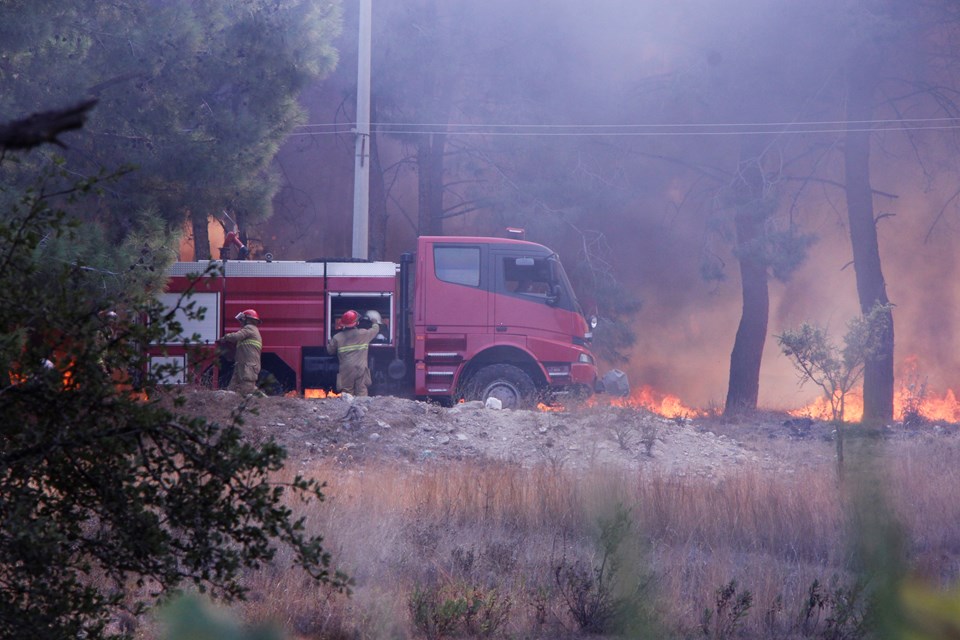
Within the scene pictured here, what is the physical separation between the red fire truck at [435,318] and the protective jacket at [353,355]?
2.50ft

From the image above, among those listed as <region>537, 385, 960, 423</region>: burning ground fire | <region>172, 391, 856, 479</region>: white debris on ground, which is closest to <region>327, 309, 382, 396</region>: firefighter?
<region>172, 391, 856, 479</region>: white debris on ground

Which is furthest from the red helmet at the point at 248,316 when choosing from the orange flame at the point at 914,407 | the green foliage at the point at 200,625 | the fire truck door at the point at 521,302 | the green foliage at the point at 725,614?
the green foliage at the point at 200,625

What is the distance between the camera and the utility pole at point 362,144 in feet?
61.8

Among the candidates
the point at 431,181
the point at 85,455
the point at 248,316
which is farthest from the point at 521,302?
the point at 85,455

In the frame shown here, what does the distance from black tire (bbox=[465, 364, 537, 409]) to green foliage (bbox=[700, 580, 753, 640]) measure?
35.6 feet

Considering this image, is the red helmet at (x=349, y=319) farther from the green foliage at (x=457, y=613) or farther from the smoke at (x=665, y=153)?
the green foliage at (x=457, y=613)

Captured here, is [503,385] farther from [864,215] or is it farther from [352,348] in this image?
[864,215]

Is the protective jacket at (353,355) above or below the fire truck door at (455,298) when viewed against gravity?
below

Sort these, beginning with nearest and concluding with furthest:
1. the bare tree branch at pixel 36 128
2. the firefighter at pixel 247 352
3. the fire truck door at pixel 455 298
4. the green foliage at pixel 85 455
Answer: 1. the bare tree branch at pixel 36 128
2. the green foliage at pixel 85 455
3. the firefighter at pixel 247 352
4. the fire truck door at pixel 455 298

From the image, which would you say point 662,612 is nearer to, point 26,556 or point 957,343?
point 26,556

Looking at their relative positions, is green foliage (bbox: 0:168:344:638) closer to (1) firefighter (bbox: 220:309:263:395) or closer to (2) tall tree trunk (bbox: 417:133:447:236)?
(1) firefighter (bbox: 220:309:263:395)

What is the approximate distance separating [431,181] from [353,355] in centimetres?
746

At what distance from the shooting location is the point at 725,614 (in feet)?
18.2

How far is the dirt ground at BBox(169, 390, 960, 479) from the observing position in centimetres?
1214
